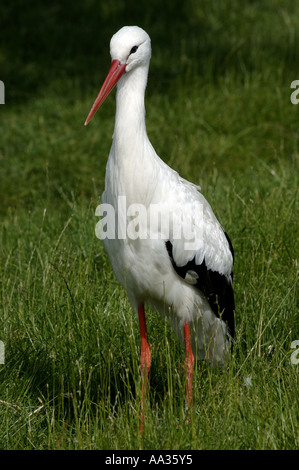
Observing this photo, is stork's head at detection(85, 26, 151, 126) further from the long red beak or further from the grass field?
the grass field

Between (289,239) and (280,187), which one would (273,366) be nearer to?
(289,239)

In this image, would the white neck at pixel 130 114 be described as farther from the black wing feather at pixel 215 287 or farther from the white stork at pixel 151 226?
the black wing feather at pixel 215 287

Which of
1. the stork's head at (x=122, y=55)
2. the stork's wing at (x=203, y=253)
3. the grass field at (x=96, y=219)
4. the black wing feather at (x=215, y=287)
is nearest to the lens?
the grass field at (x=96, y=219)

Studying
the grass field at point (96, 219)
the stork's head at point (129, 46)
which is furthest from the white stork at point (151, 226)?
the grass field at point (96, 219)

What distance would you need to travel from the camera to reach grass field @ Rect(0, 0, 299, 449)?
11.2 ft

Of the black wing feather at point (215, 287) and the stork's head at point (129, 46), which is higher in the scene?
the stork's head at point (129, 46)

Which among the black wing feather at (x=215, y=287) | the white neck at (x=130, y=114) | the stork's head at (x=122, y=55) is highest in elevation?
the stork's head at (x=122, y=55)

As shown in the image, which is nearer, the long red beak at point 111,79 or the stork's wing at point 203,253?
the long red beak at point 111,79

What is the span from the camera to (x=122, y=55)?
138 inches

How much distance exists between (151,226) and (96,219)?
5.71ft

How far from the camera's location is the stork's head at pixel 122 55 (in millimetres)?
3508

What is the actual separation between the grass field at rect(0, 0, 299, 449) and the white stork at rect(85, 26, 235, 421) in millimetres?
209

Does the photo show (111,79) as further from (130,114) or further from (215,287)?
(215,287)

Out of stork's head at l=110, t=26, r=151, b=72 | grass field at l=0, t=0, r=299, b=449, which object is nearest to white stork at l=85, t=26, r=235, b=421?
stork's head at l=110, t=26, r=151, b=72
